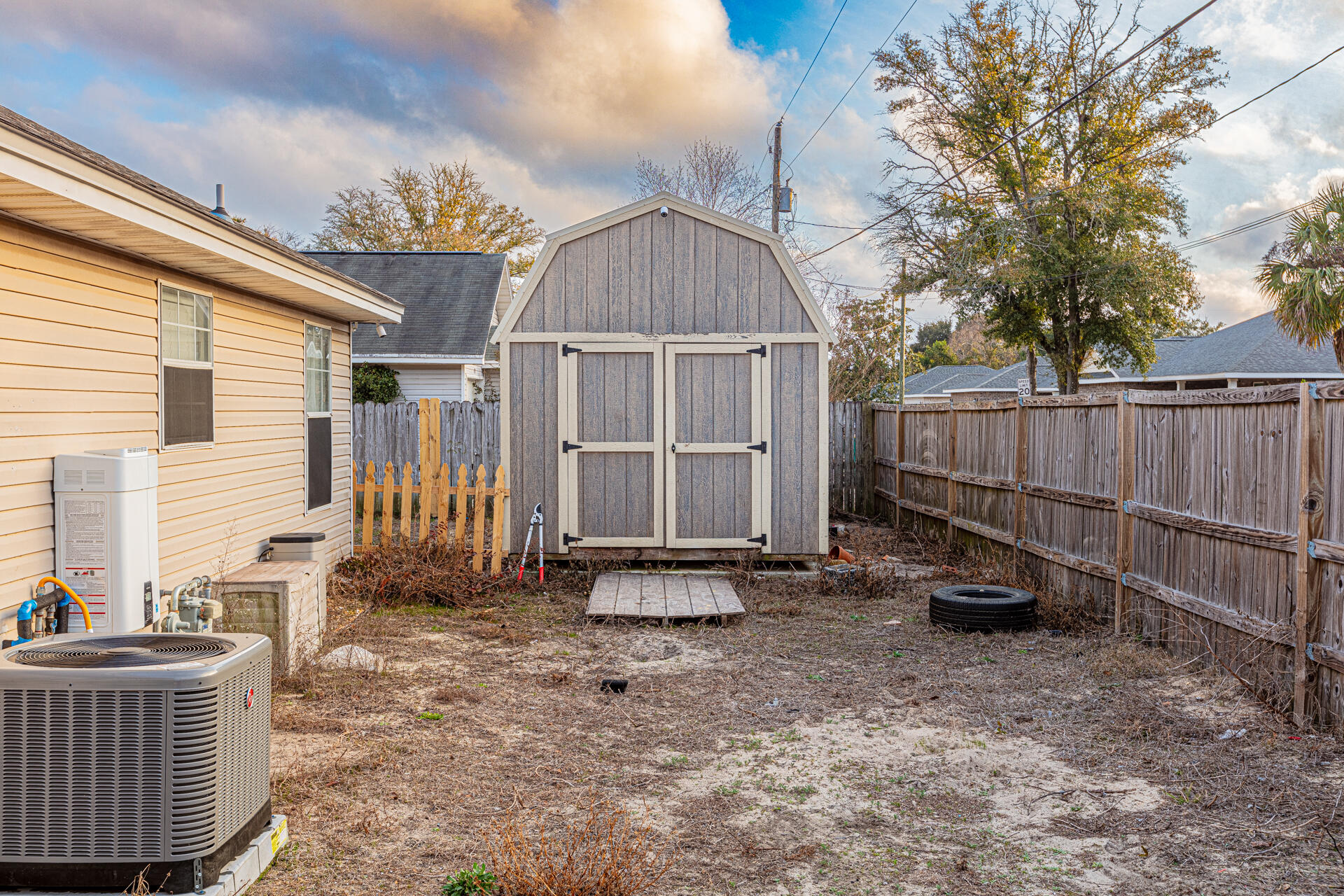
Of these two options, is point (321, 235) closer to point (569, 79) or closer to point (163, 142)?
point (163, 142)

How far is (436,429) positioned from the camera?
9.59 metres

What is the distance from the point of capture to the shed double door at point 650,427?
29.9 ft

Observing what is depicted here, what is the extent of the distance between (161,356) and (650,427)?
186 inches

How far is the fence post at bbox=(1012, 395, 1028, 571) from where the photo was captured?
8.23m

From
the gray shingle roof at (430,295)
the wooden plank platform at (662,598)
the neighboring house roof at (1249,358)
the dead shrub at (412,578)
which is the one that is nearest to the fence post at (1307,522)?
the wooden plank platform at (662,598)

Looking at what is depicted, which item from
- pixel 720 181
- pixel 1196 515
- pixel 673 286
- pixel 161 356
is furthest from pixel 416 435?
pixel 720 181

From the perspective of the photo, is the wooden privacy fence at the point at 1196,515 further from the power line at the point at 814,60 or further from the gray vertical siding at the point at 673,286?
the power line at the point at 814,60

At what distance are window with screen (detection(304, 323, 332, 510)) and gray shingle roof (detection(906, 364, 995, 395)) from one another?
37267mm

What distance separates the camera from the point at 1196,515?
5.44 m

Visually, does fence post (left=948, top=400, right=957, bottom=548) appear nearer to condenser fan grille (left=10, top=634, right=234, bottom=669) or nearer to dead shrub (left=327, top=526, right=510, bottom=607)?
dead shrub (left=327, top=526, right=510, bottom=607)

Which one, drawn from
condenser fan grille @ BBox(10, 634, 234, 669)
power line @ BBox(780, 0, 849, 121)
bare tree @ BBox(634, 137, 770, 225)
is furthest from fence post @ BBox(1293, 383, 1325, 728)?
bare tree @ BBox(634, 137, 770, 225)

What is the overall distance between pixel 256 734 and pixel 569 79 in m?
17.8

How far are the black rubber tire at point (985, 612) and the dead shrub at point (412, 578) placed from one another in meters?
4.09

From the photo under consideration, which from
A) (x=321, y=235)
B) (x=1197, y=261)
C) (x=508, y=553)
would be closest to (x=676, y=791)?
(x=508, y=553)
